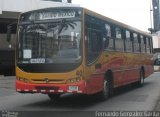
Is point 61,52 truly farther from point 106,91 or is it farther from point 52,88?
point 106,91

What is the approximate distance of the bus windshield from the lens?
40.8ft

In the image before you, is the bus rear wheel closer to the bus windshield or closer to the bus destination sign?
the bus windshield

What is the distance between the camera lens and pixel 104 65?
14406 mm

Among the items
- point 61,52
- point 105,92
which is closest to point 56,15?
point 61,52

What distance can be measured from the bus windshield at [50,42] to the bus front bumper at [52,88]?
0.69 metres

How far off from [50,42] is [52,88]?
53.9 inches

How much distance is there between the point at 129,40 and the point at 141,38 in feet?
10.5

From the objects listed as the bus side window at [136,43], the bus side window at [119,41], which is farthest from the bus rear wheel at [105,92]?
the bus side window at [136,43]

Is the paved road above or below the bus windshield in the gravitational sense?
below

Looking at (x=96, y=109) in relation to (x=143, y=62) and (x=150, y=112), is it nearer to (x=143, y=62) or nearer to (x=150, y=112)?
(x=150, y=112)

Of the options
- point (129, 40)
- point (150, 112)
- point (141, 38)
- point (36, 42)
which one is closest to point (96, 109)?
point (150, 112)

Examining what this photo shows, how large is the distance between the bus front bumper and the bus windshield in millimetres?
693

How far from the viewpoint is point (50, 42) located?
12.7m

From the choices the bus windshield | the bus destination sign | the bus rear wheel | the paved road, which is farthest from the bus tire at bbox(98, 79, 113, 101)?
the bus destination sign
